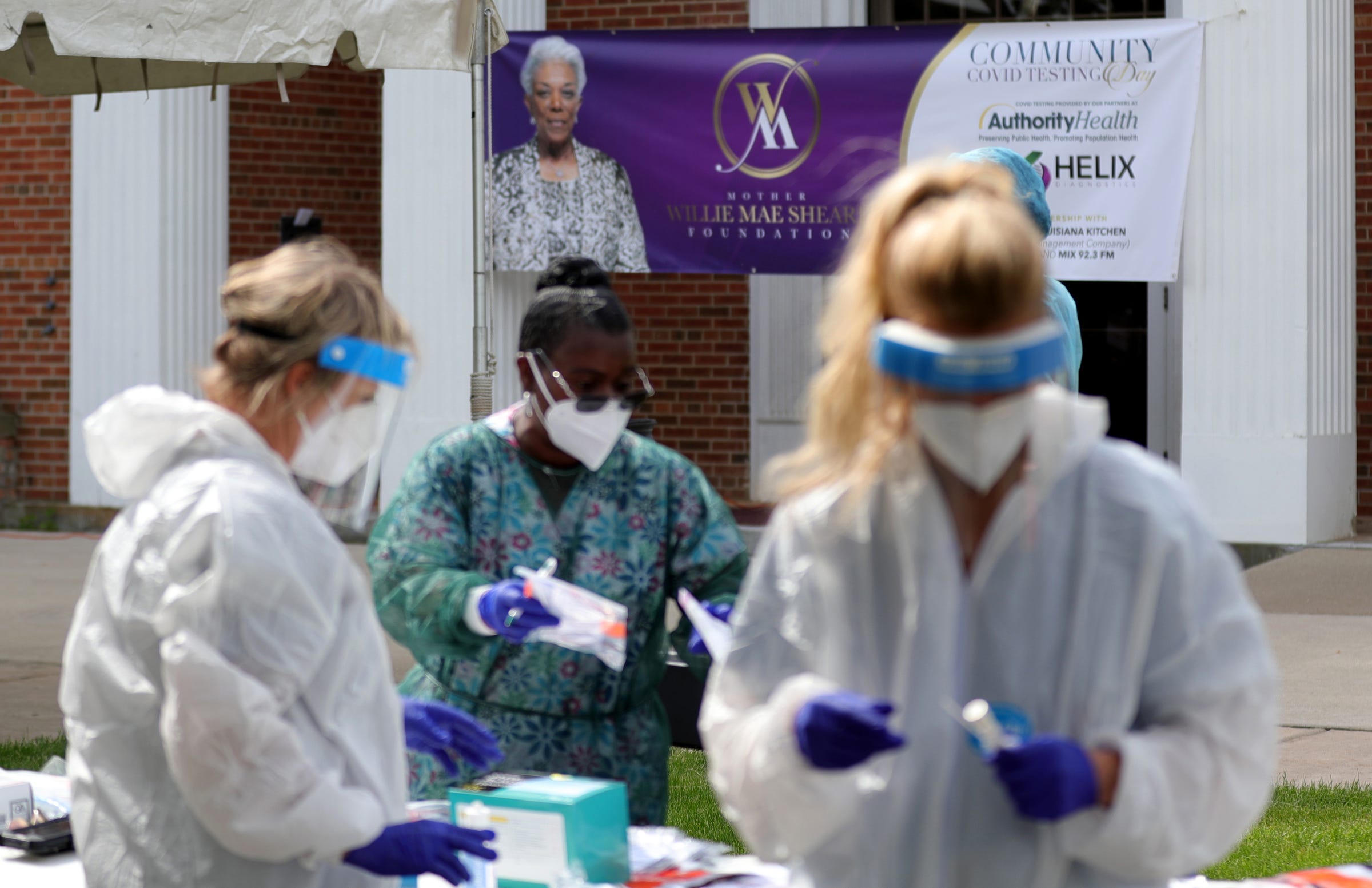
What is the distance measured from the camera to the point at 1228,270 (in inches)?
331

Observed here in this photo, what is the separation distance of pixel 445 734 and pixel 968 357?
3.84 ft

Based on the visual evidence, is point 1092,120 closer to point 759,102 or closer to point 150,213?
point 759,102

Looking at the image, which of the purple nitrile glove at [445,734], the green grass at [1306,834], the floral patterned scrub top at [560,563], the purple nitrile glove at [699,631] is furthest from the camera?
the green grass at [1306,834]

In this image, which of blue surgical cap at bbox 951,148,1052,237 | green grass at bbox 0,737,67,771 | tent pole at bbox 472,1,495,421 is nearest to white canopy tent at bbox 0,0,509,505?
tent pole at bbox 472,1,495,421

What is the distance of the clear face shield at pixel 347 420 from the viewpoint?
6.51ft

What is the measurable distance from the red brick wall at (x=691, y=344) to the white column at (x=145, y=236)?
2.47 m

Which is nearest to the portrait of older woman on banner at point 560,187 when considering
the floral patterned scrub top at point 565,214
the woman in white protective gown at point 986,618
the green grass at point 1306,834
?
the floral patterned scrub top at point 565,214

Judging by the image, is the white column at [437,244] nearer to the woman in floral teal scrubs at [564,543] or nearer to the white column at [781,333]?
the white column at [781,333]

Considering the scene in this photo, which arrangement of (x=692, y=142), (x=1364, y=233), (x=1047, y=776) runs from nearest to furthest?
(x=1047, y=776), (x=692, y=142), (x=1364, y=233)

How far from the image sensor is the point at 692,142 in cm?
917

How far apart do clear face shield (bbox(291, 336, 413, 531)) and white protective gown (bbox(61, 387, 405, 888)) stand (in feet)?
0.23

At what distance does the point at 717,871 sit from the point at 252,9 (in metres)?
3.46

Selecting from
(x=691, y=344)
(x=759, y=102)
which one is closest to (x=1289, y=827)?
(x=759, y=102)

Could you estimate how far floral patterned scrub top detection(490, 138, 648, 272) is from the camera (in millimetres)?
9328
